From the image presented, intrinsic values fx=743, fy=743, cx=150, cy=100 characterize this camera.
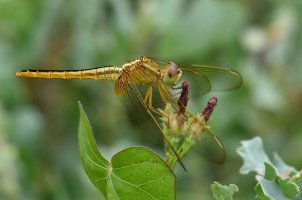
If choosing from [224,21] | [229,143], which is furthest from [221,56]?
[229,143]

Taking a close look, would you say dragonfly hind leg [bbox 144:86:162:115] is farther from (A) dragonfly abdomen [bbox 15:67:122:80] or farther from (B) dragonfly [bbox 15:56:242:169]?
(A) dragonfly abdomen [bbox 15:67:122:80]

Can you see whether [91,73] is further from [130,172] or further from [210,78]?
[130,172]

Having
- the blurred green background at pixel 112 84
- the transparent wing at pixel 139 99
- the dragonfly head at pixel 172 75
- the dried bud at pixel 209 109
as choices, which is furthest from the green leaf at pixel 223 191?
the blurred green background at pixel 112 84

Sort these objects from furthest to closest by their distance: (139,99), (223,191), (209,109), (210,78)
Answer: (210,78)
(139,99)
(209,109)
(223,191)

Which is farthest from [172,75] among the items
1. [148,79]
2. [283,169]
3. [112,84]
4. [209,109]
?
[112,84]

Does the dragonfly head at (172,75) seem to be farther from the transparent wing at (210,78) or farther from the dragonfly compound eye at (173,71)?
the transparent wing at (210,78)
